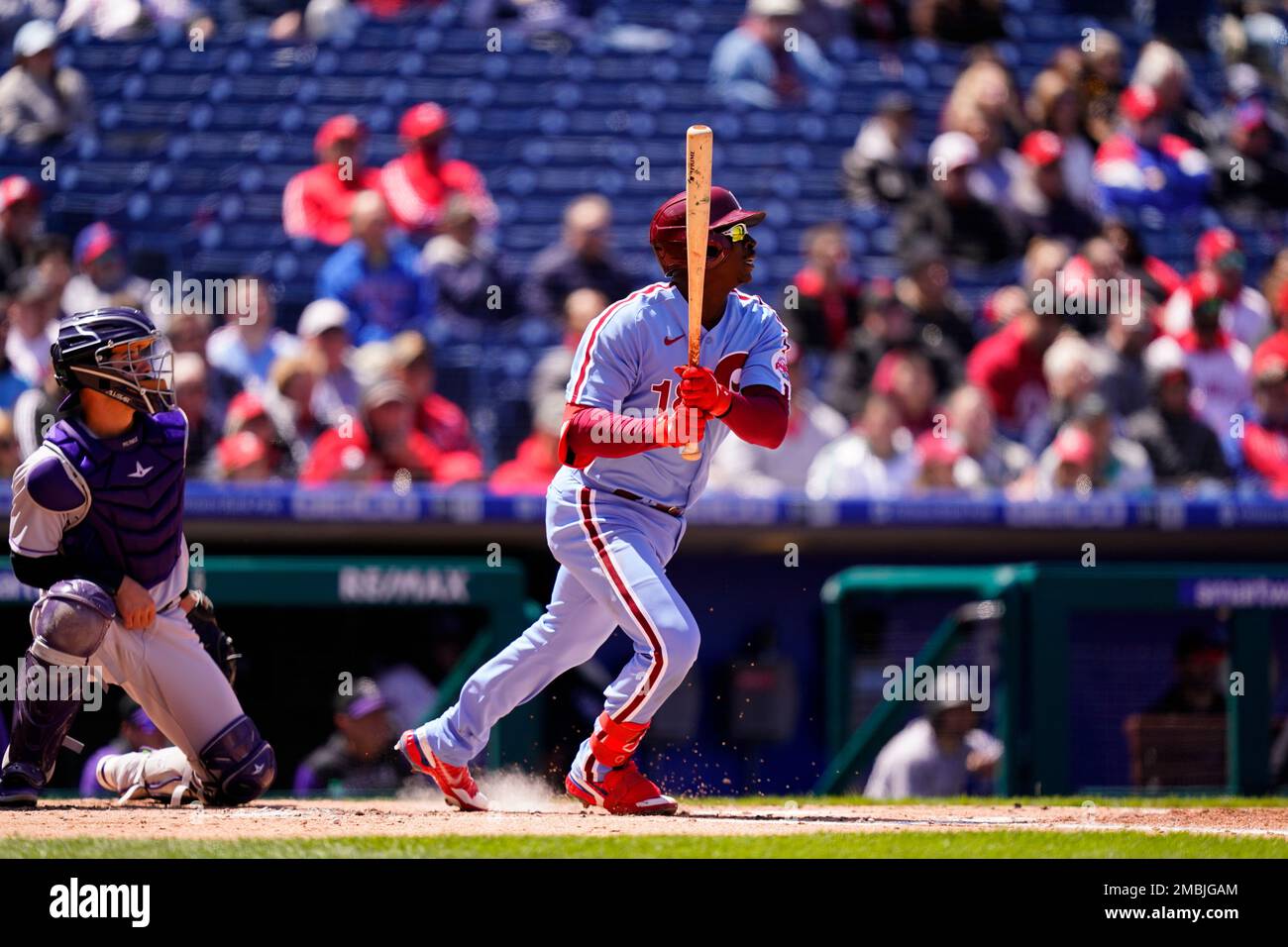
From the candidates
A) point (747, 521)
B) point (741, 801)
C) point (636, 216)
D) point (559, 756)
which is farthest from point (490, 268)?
point (741, 801)

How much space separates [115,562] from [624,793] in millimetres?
1511

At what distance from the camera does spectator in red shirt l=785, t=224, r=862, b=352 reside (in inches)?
426

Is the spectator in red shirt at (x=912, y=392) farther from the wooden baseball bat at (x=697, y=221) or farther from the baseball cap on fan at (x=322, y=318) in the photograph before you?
the wooden baseball bat at (x=697, y=221)

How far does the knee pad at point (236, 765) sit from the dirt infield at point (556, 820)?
0.06 meters

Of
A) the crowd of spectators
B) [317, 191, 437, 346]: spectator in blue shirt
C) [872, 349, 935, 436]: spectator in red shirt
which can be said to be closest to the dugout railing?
the crowd of spectators

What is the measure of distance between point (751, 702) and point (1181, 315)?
166 inches

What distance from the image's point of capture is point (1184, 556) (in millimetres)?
8820

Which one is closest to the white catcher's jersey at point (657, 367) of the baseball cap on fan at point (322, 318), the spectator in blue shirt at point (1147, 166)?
the baseball cap on fan at point (322, 318)

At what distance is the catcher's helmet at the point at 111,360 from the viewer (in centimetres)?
560

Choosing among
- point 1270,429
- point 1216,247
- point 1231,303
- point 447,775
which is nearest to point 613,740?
point 447,775

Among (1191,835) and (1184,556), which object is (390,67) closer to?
(1184,556)

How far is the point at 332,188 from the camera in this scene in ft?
38.0

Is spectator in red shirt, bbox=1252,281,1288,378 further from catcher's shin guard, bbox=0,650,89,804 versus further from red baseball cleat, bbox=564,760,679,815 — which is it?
catcher's shin guard, bbox=0,650,89,804

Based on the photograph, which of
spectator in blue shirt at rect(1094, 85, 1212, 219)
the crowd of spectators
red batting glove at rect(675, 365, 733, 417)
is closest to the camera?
red batting glove at rect(675, 365, 733, 417)
